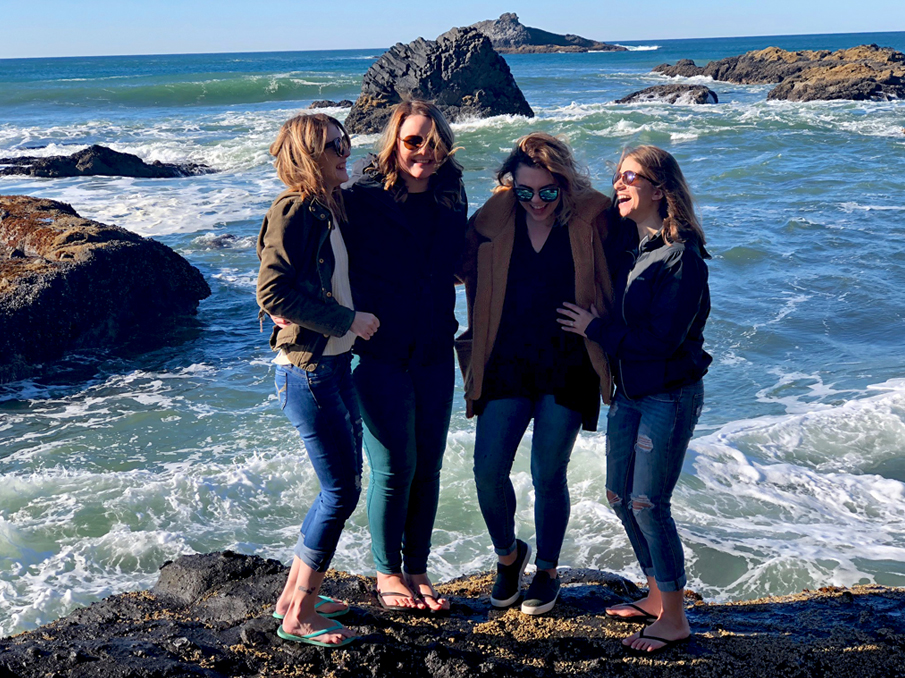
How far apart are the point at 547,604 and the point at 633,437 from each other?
0.86m

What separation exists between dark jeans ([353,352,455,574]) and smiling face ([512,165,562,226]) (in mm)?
678

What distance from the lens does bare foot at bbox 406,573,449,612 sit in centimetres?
354

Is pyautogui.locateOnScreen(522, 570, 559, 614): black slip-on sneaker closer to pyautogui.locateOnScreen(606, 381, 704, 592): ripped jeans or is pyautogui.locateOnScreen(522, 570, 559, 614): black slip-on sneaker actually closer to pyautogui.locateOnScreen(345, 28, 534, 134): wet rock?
pyautogui.locateOnScreen(606, 381, 704, 592): ripped jeans

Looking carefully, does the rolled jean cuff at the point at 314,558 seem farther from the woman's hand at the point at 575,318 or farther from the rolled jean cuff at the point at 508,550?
the woman's hand at the point at 575,318

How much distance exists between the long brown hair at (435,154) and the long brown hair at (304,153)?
0.30 m

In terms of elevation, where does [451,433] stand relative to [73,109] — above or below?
below

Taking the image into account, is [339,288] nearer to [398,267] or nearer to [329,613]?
[398,267]

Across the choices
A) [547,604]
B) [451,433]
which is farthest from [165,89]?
[547,604]

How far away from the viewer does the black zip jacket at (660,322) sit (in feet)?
10.0

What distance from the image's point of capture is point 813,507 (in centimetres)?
599

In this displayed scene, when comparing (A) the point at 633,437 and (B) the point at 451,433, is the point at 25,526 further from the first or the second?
(A) the point at 633,437

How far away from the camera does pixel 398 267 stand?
10.7 ft

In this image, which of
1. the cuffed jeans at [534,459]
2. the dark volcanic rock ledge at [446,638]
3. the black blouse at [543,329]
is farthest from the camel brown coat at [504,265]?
the dark volcanic rock ledge at [446,638]

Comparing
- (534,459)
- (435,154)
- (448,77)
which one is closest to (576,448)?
(534,459)
